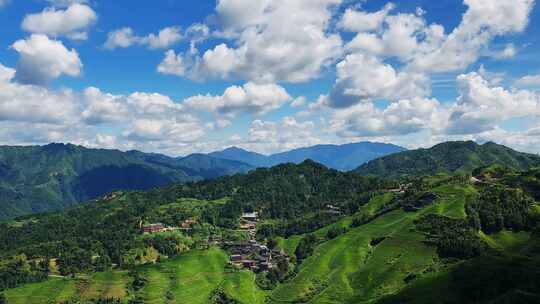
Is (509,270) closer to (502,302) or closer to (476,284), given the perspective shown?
(476,284)

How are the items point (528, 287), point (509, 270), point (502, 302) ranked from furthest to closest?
point (509, 270) → point (528, 287) → point (502, 302)

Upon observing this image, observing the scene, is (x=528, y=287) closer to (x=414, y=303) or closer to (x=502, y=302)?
(x=502, y=302)

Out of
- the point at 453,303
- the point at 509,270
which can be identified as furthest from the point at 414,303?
the point at 509,270

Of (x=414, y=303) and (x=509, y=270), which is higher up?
(x=509, y=270)

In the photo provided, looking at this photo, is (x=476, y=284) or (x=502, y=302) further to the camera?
(x=476, y=284)

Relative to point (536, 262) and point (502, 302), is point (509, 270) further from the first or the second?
point (502, 302)

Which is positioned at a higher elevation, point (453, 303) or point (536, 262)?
point (536, 262)

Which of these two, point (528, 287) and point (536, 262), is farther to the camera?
point (536, 262)

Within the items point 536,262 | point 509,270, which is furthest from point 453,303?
point 536,262

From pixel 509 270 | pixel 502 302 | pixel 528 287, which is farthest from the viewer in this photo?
pixel 509 270
